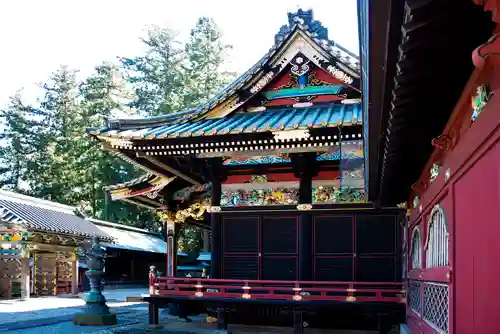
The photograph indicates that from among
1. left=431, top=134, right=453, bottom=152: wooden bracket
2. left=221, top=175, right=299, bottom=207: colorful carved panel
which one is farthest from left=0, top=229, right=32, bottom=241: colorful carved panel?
left=431, top=134, right=453, bottom=152: wooden bracket

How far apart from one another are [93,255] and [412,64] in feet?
44.1

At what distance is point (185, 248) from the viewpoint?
41.1 metres

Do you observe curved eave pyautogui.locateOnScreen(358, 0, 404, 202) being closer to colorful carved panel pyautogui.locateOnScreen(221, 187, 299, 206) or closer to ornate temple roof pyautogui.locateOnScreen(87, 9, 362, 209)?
ornate temple roof pyautogui.locateOnScreen(87, 9, 362, 209)

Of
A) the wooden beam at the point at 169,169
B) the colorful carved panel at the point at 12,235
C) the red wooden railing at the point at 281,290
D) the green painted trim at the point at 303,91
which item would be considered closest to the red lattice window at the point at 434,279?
the red wooden railing at the point at 281,290

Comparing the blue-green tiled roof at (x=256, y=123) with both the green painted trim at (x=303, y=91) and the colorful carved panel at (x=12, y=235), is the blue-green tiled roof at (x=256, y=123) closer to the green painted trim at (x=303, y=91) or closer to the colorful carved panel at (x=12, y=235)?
the green painted trim at (x=303, y=91)

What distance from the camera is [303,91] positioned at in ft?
43.4

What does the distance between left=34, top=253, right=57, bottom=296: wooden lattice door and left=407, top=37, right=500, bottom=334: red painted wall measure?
23.7 m

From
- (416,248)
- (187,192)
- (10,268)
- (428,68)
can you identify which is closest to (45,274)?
(10,268)

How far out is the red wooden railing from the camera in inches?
444

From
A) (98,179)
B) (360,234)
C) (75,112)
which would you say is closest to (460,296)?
(360,234)

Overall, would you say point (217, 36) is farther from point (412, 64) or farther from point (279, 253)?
point (412, 64)

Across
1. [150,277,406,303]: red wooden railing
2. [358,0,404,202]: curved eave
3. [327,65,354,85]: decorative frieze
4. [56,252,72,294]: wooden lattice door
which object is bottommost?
[56,252,72,294]: wooden lattice door

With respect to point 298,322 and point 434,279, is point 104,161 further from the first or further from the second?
point 434,279

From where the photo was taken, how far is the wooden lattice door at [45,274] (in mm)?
25719
